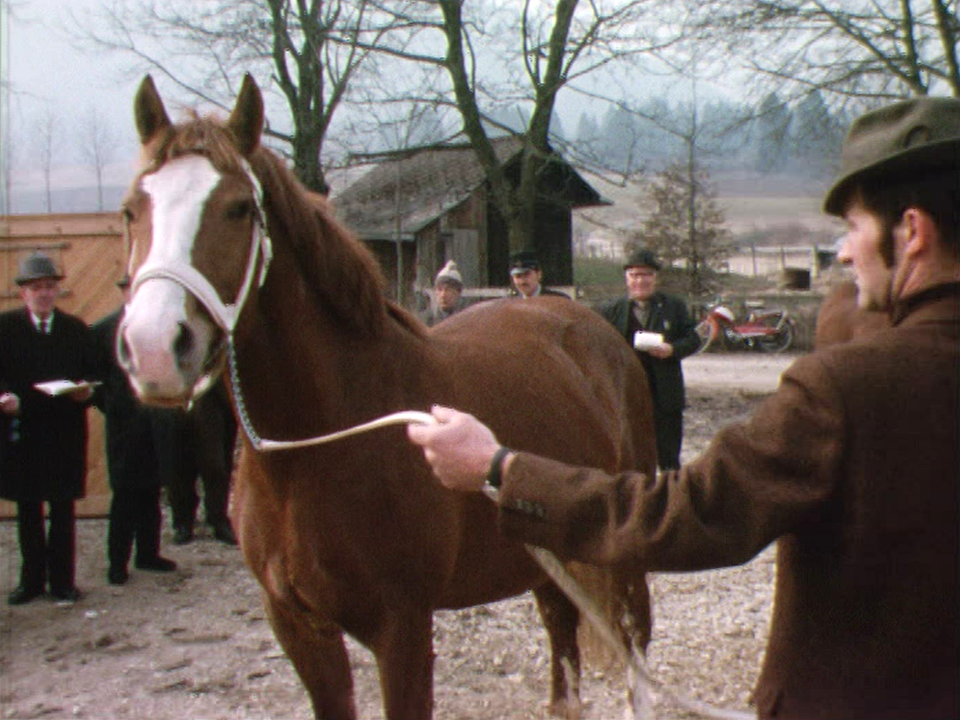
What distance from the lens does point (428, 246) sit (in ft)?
84.5

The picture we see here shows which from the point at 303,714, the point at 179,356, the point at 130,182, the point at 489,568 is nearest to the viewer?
the point at 179,356

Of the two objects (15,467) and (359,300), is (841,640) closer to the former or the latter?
(359,300)

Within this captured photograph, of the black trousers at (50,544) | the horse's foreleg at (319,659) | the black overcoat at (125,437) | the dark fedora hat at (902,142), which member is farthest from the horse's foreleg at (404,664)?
the black overcoat at (125,437)

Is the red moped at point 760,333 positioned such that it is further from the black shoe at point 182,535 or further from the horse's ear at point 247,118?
the horse's ear at point 247,118

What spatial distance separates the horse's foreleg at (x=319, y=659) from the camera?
2.62 meters

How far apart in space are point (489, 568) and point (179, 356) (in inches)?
50.7

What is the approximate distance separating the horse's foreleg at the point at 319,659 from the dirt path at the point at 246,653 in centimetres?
116

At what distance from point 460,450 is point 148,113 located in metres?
1.30

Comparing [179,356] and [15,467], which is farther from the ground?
[179,356]

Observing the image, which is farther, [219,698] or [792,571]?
[219,698]

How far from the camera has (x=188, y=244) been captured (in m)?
2.04

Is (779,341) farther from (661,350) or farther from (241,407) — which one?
(241,407)

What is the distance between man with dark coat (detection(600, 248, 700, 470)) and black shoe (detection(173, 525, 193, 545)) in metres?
3.37

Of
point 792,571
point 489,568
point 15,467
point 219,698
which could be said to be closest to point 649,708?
point 489,568
